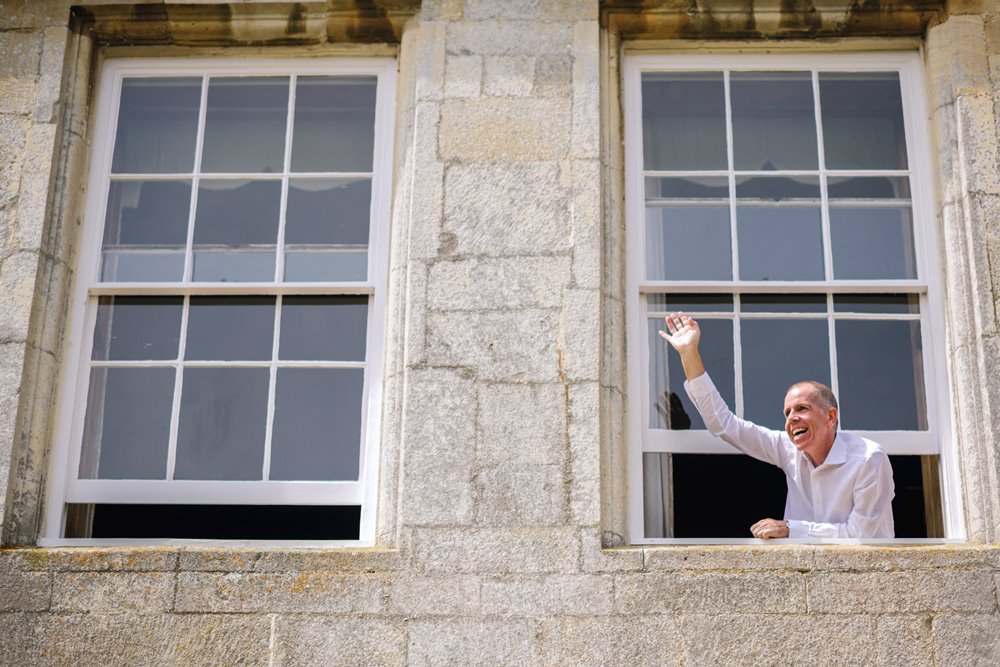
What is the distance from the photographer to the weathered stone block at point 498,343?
529 cm

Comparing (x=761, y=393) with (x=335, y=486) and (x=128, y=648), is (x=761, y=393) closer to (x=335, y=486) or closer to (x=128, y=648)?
(x=335, y=486)

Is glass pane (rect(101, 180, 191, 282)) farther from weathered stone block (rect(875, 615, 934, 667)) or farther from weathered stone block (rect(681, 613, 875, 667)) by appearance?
weathered stone block (rect(875, 615, 934, 667))

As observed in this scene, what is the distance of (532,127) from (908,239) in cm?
162

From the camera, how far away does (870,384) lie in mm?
5535

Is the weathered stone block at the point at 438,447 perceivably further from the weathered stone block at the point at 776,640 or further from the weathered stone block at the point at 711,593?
the weathered stone block at the point at 776,640

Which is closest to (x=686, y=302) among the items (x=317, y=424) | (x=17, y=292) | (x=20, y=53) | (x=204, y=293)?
(x=317, y=424)

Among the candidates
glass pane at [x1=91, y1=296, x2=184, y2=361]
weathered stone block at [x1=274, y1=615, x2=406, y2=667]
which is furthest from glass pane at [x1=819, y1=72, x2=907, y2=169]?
glass pane at [x1=91, y1=296, x2=184, y2=361]

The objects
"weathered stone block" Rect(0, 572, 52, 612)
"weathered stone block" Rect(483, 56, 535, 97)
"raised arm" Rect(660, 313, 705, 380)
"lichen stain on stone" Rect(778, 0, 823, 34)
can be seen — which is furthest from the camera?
"lichen stain on stone" Rect(778, 0, 823, 34)

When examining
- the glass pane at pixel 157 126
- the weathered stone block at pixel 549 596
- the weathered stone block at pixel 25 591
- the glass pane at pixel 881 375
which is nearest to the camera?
the weathered stone block at pixel 549 596

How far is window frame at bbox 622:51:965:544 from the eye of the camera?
5.40m

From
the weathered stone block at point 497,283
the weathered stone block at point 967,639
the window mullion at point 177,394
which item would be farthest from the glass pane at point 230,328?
the weathered stone block at point 967,639

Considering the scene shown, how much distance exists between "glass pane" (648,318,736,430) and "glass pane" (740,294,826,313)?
4.5 inches

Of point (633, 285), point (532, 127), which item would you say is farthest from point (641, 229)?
point (532, 127)

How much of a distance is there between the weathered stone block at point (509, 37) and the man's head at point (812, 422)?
5.74 ft
